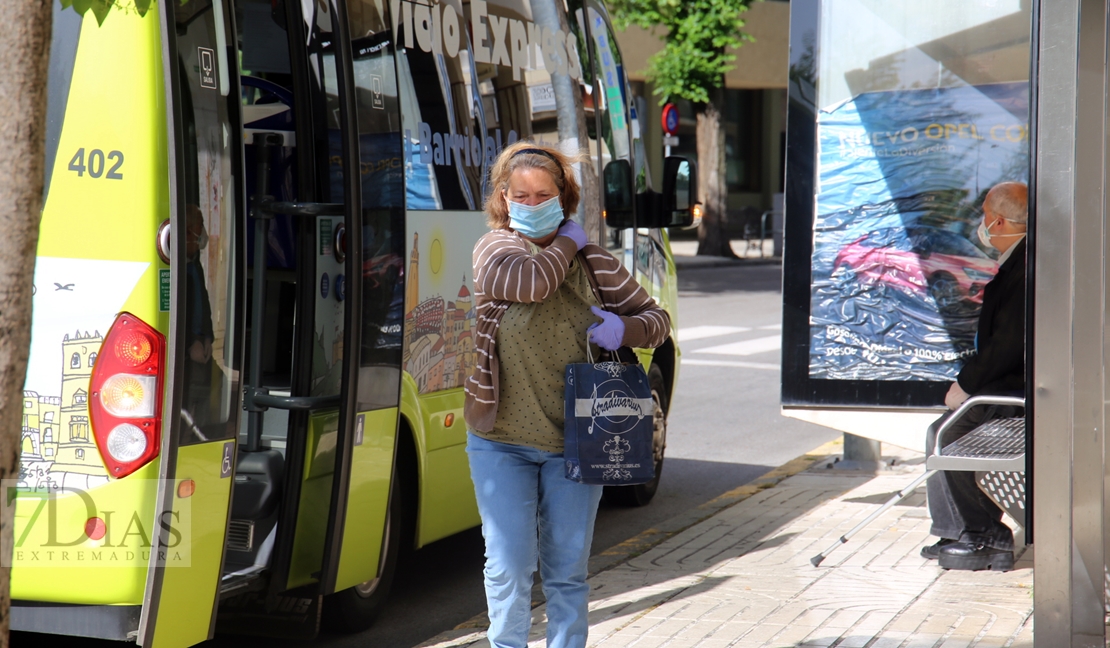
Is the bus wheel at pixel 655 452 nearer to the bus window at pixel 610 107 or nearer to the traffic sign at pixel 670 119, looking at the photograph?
the bus window at pixel 610 107

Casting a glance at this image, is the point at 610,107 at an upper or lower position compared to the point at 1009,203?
upper

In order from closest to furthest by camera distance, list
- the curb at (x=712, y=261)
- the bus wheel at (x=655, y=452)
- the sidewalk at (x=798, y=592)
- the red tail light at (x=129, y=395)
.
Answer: the red tail light at (x=129, y=395), the sidewalk at (x=798, y=592), the bus wheel at (x=655, y=452), the curb at (x=712, y=261)

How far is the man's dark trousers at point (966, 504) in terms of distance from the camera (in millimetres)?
5883

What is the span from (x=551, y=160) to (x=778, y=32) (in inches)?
1403

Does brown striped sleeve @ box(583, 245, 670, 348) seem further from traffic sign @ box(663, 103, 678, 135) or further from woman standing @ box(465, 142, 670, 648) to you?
traffic sign @ box(663, 103, 678, 135)

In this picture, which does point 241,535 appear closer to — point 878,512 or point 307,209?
point 307,209

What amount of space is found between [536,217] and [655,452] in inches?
149

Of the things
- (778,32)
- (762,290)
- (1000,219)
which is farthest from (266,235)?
(778,32)

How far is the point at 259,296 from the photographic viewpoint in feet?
15.2

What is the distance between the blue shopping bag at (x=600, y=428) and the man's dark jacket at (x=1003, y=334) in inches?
104

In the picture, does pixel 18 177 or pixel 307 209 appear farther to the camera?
pixel 307 209

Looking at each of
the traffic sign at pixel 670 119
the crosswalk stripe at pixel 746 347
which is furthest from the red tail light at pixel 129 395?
the traffic sign at pixel 670 119

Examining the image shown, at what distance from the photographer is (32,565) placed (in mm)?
3684

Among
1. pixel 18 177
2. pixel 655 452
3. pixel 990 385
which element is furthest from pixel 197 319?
pixel 655 452
